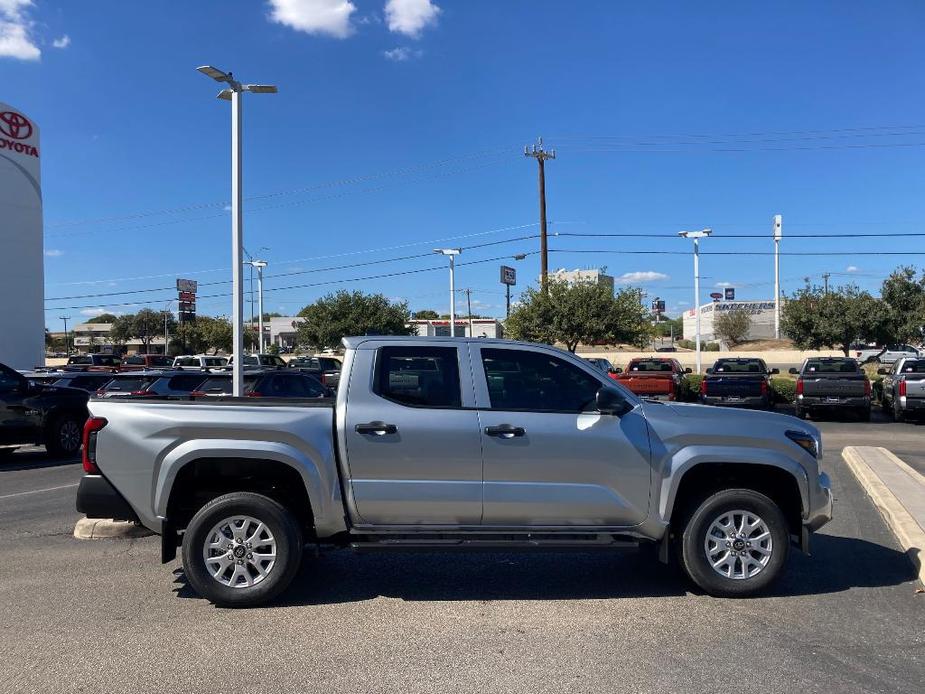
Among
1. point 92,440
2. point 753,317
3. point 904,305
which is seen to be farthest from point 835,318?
point 753,317

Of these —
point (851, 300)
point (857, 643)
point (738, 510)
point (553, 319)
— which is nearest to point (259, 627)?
point (738, 510)

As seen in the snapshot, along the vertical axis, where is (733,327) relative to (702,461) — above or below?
above

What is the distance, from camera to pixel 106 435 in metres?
5.31

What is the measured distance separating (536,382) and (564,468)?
2.23ft

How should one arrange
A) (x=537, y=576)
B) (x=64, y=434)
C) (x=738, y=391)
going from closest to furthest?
(x=537, y=576) < (x=64, y=434) < (x=738, y=391)

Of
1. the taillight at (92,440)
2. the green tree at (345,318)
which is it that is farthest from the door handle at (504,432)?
the green tree at (345,318)

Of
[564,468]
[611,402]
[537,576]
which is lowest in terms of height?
[537,576]

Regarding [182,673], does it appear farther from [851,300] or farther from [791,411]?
[851,300]

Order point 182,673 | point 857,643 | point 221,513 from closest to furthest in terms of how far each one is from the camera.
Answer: point 182,673, point 857,643, point 221,513

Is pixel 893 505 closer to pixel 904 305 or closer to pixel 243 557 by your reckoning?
pixel 243 557

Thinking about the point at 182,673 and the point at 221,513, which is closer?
the point at 182,673

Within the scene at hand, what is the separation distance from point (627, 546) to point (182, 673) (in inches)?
121

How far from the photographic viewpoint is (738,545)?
5.52 m

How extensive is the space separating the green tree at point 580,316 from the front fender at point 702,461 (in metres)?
28.6
